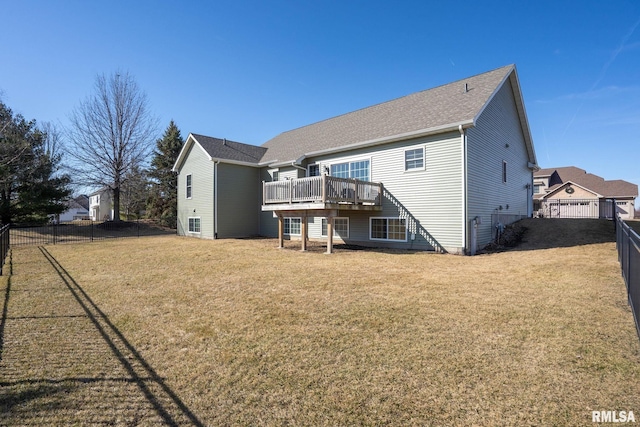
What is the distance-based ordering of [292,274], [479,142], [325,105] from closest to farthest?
1. [292,274]
2. [479,142]
3. [325,105]

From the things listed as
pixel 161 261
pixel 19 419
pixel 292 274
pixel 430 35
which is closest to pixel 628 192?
pixel 430 35

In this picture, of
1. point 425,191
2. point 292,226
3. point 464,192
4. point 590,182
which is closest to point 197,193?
point 292,226

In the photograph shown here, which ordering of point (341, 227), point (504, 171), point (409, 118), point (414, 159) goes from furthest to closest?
point (341, 227) < point (504, 171) < point (409, 118) < point (414, 159)

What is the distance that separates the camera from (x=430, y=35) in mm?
16984

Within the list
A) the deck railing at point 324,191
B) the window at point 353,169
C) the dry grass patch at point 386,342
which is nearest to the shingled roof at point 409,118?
the window at point 353,169

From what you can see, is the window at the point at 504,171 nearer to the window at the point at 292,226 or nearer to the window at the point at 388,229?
the window at the point at 388,229

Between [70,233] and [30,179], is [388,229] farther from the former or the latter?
[30,179]

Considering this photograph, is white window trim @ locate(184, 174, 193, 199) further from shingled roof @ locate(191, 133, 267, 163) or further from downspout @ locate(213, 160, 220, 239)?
downspout @ locate(213, 160, 220, 239)

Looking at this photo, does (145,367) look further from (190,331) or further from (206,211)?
(206,211)

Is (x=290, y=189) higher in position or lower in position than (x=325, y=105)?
lower

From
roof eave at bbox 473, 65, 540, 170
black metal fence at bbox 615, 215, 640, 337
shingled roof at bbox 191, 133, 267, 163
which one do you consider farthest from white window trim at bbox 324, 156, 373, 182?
black metal fence at bbox 615, 215, 640, 337

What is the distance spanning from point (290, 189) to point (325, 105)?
13577 millimetres

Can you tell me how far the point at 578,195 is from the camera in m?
31.6

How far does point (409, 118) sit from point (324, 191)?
5820 mm
